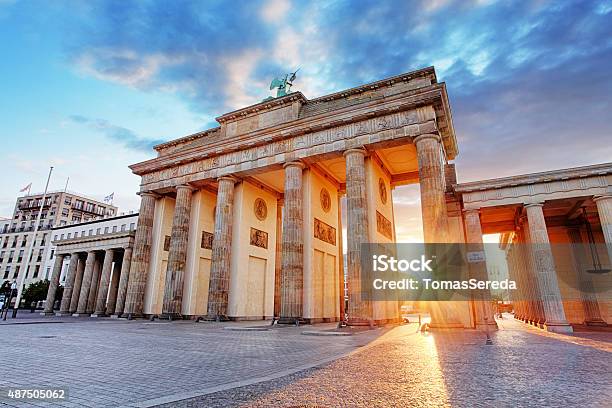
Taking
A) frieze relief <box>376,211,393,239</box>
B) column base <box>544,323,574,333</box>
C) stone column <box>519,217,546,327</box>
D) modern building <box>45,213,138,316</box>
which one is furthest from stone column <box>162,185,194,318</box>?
stone column <box>519,217,546,327</box>

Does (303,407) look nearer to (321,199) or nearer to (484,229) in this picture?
(321,199)

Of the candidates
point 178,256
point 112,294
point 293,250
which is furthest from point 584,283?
point 112,294

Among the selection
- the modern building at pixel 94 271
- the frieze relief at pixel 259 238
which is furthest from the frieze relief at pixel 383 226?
the modern building at pixel 94 271

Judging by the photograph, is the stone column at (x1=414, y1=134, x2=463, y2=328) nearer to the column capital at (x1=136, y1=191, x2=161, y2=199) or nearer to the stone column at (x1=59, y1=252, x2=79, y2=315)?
the column capital at (x1=136, y1=191, x2=161, y2=199)

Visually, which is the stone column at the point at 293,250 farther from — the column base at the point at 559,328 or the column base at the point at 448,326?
the column base at the point at 559,328

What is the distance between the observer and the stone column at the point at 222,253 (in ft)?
78.7

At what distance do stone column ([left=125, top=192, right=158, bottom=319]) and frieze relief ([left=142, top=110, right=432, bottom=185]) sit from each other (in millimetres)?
2340

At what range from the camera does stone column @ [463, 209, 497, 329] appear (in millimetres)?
17875

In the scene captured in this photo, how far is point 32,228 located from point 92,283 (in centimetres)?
4338

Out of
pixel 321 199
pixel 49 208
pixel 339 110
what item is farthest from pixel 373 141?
pixel 49 208

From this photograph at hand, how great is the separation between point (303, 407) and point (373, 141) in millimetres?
19301

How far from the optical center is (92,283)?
35250 mm

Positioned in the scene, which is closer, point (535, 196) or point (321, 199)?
point (535, 196)

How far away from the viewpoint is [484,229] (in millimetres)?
27406
